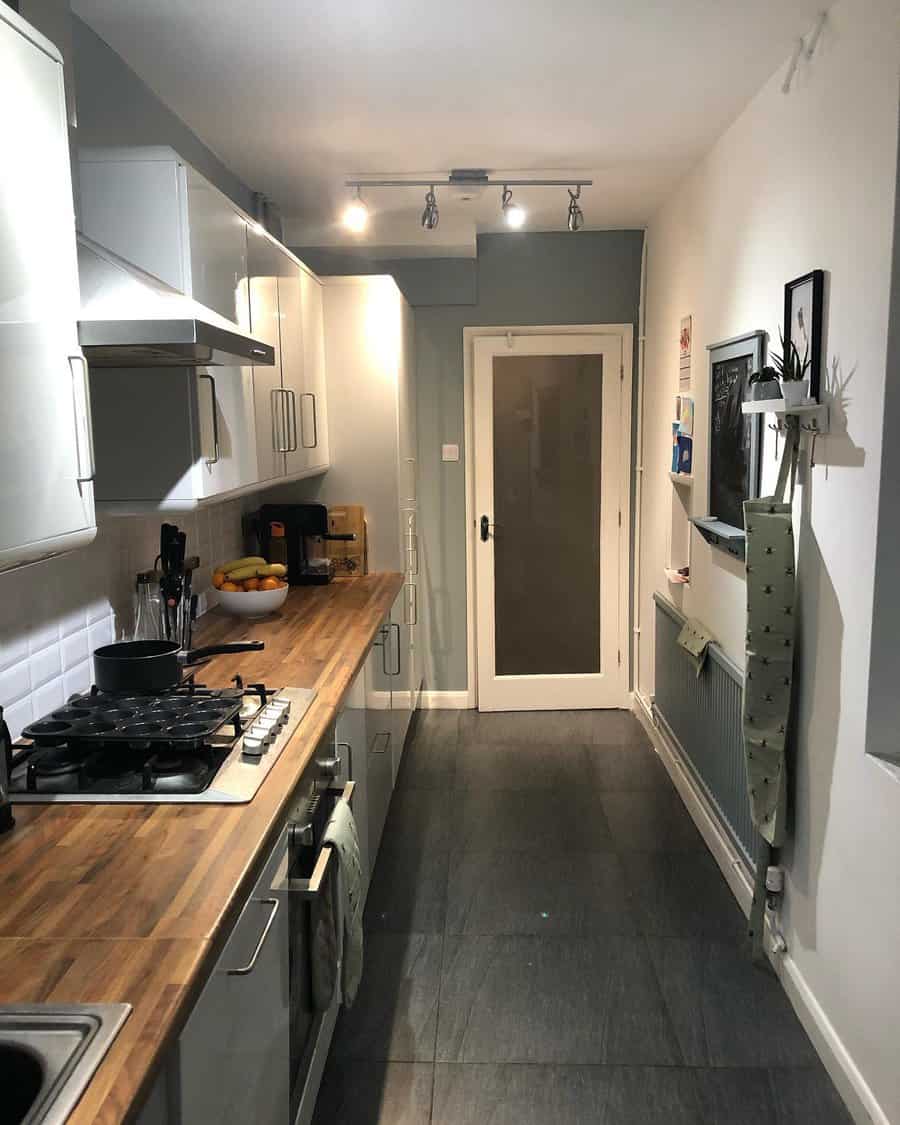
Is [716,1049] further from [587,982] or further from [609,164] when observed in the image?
[609,164]

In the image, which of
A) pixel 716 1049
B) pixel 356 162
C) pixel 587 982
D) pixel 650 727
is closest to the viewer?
pixel 716 1049

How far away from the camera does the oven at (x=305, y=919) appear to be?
5.86 feet

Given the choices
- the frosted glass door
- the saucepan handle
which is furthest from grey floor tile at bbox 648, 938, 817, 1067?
the frosted glass door

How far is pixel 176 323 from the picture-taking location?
70.4 inches

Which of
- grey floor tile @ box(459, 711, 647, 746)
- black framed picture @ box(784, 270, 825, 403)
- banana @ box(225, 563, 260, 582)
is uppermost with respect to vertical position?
black framed picture @ box(784, 270, 825, 403)

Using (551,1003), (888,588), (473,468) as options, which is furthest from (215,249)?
(473,468)

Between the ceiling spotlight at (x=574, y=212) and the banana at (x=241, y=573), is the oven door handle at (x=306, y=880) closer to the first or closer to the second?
the banana at (x=241, y=573)

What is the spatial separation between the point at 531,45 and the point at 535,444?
102 inches

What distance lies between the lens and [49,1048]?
1032 mm

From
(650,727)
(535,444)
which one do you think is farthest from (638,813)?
(535,444)

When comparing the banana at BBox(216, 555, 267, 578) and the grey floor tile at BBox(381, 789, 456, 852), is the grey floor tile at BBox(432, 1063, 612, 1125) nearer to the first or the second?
the grey floor tile at BBox(381, 789, 456, 852)

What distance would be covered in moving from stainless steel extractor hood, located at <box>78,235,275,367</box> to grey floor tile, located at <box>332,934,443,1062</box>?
1.75m

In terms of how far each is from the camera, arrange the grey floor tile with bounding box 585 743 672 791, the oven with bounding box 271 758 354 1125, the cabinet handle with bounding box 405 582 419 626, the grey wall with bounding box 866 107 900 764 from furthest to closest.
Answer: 1. the cabinet handle with bounding box 405 582 419 626
2. the grey floor tile with bounding box 585 743 672 791
3. the grey wall with bounding box 866 107 900 764
4. the oven with bounding box 271 758 354 1125

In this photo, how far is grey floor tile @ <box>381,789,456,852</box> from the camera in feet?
11.4
